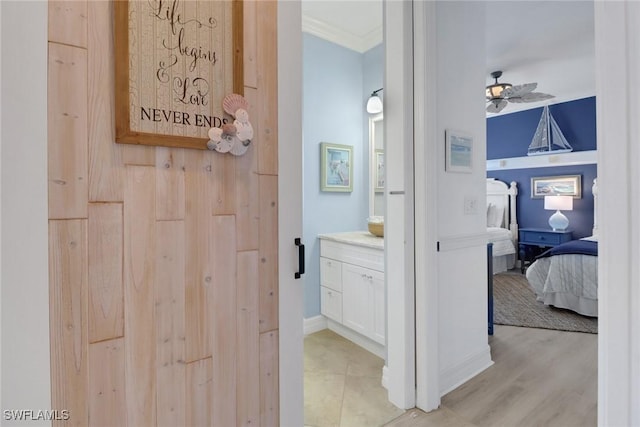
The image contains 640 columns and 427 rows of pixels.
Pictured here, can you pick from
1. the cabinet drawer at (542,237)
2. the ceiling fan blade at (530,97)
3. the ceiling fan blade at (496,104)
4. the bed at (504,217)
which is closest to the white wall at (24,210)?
the ceiling fan blade at (496,104)

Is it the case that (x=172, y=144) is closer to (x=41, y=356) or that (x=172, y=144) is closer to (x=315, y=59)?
(x=41, y=356)

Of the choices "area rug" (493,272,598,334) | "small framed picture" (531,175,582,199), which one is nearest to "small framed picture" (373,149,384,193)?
"area rug" (493,272,598,334)

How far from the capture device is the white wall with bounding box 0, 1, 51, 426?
781 millimetres

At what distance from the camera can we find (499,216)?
6508 millimetres

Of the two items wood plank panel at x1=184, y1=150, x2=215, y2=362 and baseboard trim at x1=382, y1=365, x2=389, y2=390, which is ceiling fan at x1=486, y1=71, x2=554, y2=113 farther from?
wood plank panel at x1=184, y1=150, x2=215, y2=362

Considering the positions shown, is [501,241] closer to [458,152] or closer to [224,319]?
[458,152]

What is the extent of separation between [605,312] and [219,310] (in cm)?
121

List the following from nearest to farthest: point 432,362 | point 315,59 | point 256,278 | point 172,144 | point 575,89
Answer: point 172,144 → point 256,278 → point 432,362 → point 315,59 → point 575,89

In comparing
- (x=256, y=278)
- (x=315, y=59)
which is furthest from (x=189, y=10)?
(x=315, y=59)

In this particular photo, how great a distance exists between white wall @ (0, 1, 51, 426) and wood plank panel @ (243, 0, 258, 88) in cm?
52

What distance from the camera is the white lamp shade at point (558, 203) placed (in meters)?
5.65

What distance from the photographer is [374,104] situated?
128 inches

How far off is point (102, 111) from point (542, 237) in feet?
21.9

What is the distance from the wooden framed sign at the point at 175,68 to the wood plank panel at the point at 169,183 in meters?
0.03
